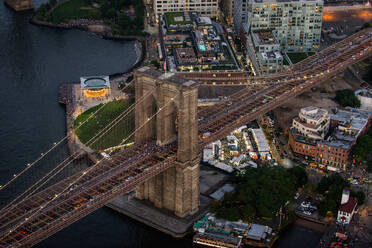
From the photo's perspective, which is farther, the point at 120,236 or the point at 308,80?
the point at 308,80

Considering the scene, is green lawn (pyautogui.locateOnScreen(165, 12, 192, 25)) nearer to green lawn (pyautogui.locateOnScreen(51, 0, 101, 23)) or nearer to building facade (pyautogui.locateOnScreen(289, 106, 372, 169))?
green lawn (pyautogui.locateOnScreen(51, 0, 101, 23))

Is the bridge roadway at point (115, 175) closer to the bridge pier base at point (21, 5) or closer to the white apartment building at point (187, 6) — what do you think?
the white apartment building at point (187, 6)

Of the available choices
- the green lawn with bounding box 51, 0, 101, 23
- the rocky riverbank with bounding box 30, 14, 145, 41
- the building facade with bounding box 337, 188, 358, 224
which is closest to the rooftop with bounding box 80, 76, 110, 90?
the rocky riverbank with bounding box 30, 14, 145, 41

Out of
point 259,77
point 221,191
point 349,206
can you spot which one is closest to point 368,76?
point 259,77

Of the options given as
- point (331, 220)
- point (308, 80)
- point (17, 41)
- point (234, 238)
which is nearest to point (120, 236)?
point (234, 238)

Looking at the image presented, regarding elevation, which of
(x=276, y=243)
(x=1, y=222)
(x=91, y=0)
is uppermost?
(x=91, y=0)

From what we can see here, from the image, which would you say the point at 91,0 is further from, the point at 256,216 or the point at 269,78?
the point at 256,216

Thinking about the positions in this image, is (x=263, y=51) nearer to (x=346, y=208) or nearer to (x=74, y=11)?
(x=346, y=208)

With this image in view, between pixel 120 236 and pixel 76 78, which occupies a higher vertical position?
pixel 76 78
